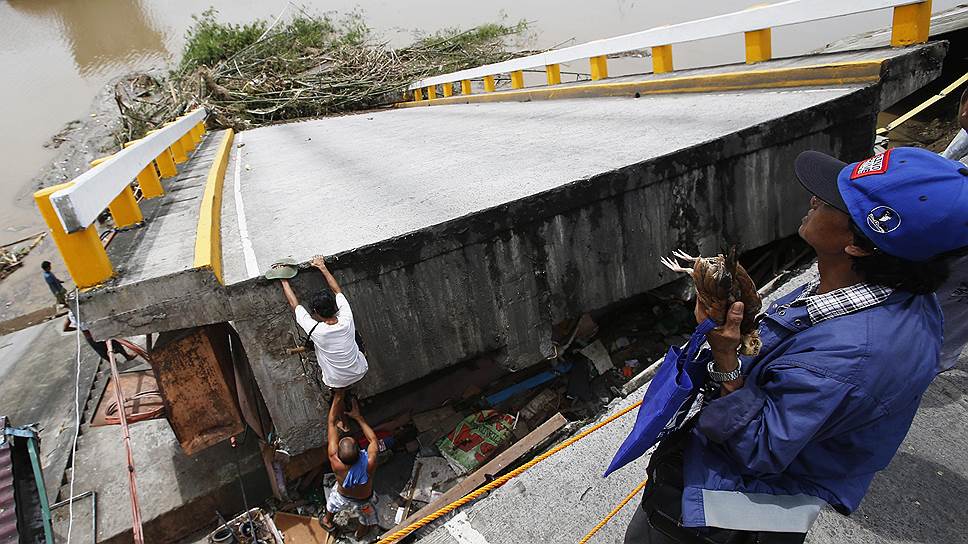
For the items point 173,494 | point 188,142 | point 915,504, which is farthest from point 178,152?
point 915,504

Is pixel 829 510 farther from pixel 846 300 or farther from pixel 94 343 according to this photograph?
pixel 94 343

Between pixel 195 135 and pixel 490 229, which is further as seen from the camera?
pixel 195 135

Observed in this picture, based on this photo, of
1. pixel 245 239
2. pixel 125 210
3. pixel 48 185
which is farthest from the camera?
pixel 48 185

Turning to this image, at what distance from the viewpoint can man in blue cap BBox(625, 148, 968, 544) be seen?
1.20 m

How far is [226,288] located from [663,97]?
5505mm

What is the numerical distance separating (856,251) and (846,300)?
0.13 m

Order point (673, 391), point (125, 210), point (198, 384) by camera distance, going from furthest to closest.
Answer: point (125, 210) → point (198, 384) → point (673, 391)

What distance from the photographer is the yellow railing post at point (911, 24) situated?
184 inches

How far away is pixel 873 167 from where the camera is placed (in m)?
1.30

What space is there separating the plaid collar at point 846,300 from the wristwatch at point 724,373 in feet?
0.71

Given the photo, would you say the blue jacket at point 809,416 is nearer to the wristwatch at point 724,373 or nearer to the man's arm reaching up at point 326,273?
the wristwatch at point 724,373

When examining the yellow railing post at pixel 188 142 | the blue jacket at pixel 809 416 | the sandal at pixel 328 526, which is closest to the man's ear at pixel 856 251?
the blue jacket at pixel 809 416

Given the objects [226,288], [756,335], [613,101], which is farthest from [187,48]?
[756,335]

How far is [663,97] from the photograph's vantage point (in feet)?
20.9
